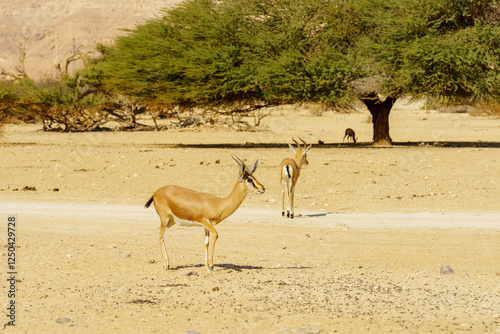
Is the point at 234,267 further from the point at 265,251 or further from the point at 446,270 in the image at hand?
the point at 446,270

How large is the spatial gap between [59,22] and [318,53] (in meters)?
131

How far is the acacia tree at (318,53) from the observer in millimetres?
28908

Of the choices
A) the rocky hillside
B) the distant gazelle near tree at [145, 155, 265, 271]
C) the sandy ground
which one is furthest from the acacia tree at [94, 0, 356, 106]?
the rocky hillside

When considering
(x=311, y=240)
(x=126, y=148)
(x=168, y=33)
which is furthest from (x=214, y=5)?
(x=311, y=240)

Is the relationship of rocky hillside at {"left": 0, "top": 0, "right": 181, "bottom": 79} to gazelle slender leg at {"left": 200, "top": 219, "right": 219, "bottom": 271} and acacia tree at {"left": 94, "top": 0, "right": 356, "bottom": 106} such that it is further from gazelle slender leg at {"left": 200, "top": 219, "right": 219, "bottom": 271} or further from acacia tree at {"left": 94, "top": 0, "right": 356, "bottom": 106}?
gazelle slender leg at {"left": 200, "top": 219, "right": 219, "bottom": 271}

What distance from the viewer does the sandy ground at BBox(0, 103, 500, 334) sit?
724cm

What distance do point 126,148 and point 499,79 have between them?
15.3m

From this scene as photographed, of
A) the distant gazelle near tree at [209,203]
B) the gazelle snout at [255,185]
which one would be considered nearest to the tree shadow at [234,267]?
the distant gazelle near tree at [209,203]

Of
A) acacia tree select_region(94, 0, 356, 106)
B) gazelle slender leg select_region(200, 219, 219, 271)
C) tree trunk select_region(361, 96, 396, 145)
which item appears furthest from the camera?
tree trunk select_region(361, 96, 396, 145)

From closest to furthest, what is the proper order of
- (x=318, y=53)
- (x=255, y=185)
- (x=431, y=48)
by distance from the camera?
(x=255, y=185) → (x=431, y=48) → (x=318, y=53)

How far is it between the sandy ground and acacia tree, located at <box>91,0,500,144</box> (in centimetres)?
645

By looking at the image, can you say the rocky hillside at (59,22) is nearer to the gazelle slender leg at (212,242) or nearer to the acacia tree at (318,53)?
the acacia tree at (318,53)

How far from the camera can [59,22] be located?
495 ft

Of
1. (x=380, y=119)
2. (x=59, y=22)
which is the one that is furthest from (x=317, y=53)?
(x=59, y=22)
